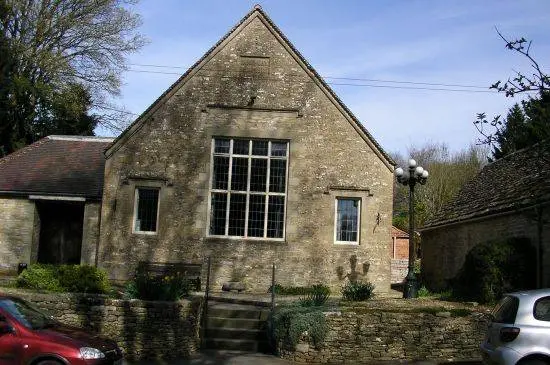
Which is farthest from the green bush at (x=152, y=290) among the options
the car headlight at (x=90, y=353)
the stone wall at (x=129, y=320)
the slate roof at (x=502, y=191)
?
the slate roof at (x=502, y=191)

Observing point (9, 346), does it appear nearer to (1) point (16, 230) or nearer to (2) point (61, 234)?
(1) point (16, 230)

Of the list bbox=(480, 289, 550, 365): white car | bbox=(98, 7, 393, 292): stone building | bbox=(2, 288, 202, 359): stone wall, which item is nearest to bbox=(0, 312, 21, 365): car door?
bbox=(2, 288, 202, 359): stone wall

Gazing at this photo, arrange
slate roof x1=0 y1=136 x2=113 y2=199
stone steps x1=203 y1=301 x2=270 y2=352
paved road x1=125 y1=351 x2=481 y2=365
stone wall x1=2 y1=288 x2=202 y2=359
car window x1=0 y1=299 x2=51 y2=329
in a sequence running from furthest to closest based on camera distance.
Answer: slate roof x1=0 y1=136 x2=113 y2=199, stone steps x1=203 y1=301 x2=270 y2=352, stone wall x1=2 y1=288 x2=202 y2=359, paved road x1=125 y1=351 x2=481 y2=365, car window x1=0 y1=299 x2=51 y2=329

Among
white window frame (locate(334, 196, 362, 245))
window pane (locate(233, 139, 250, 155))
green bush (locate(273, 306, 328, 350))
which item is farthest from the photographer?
window pane (locate(233, 139, 250, 155))

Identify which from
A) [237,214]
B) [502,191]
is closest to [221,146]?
[237,214]

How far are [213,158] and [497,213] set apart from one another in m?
10.0

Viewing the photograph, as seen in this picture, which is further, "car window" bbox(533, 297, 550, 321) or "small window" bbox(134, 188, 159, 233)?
"small window" bbox(134, 188, 159, 233)

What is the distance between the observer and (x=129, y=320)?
13.5m

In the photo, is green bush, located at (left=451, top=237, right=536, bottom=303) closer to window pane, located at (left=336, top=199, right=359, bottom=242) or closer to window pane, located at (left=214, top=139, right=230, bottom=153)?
window pane, located at (left=336, top=199, right=359, bottom=242)

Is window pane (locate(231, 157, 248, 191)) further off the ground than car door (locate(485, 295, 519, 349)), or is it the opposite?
window pane (locate(231, 157, 248, 191))

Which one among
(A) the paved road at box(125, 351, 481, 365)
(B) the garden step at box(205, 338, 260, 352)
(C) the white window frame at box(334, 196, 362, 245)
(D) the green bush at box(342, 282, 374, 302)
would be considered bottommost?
(A) the paved road at box(125, 351, 481, 365)

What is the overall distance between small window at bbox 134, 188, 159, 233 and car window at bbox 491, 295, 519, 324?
47.9 feet

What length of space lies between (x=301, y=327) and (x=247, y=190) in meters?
9.65

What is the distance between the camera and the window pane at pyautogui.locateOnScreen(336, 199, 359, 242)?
22750 millimetres
